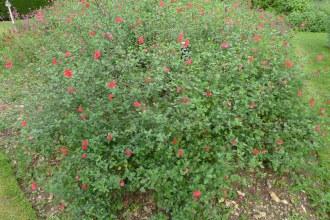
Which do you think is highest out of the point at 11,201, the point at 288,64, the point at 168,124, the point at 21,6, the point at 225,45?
the point at 225,45

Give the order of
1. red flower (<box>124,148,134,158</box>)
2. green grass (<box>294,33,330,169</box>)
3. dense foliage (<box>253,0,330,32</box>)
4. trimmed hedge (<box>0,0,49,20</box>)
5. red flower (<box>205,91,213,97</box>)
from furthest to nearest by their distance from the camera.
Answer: trimmed hedge (<box>0,0,49,20</box>)
dense foliage (<box>253,0,330,32</box>)
green grass (<box>294,33,330,169</box>)
red flower (<box>205,91,213,97</box>)
red flower (<box>124,148,134,158</box>)

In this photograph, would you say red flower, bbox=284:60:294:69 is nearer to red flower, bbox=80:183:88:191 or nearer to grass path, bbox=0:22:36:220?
red flower, bbox=80:183:88:191

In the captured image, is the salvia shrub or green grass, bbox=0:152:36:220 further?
green grass, bbox=0:152:36:220

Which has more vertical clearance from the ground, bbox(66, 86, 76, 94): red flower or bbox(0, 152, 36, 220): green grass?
bbox(66, 86, 76, 94): red flower

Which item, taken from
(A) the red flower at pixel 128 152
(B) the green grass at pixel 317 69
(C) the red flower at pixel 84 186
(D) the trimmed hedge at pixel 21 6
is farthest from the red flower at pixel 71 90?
(D) the trimmed hedge at pixel 21 6

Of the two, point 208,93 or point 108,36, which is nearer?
point 208,93

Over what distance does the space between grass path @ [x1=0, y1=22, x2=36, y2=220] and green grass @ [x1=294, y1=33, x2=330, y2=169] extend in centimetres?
305

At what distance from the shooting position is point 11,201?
324cm

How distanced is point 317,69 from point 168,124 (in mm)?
3896

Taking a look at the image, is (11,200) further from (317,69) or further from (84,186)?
(317,69)

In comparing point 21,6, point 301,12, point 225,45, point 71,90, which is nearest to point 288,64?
point 225,45

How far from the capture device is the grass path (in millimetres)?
3088

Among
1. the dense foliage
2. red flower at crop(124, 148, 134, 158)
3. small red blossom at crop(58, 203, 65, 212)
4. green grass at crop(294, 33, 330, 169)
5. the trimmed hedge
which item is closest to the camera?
red flower at crop(124, 148, 134, 158)

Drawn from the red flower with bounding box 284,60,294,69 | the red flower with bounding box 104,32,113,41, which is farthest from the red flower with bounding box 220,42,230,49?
the red flower with bounding box 104,32,113,41
